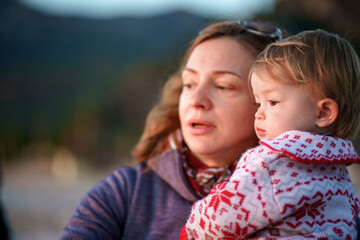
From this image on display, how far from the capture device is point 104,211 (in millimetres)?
2066

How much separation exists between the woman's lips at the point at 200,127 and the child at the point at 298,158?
1.52 ft

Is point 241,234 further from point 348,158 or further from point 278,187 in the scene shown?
point 348,158

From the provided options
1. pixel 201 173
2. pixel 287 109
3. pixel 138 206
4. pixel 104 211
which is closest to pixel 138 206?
pixel 138 206

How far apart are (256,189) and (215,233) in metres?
0.21

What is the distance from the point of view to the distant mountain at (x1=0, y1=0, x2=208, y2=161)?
52.5 feet

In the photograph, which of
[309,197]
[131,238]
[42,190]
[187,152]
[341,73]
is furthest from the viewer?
[42,190]

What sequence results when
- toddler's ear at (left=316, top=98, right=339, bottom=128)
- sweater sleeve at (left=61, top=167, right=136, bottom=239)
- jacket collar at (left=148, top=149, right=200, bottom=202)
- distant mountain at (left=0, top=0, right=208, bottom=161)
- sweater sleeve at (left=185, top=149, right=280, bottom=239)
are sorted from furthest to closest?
distant mountain at (left=0, top=0, right=208, bottom=161), jacket collar at (left=148, top=149, right=200, bottom=202), sweater sleeve at (left=61, top=167, right=136, bottom=239), toddler's ear at (left=316, top=98, right=339, bottom=128), sweater sleeve at (left=185, top=149, right=280, bottom=239)

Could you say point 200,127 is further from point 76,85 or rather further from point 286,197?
point 76,85

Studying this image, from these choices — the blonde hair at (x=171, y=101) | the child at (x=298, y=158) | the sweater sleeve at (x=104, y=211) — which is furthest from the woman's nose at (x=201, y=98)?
the sweater sleeve at (x=104, y=211)

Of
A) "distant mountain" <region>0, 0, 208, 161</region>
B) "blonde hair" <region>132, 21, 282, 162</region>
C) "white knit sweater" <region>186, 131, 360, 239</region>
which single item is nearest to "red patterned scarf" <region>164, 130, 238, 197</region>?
"blonde hair" <region>132, 21, 282, 162</region>

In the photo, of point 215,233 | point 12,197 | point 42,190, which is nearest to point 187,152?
point 215,233

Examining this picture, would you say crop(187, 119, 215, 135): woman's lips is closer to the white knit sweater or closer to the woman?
the woman

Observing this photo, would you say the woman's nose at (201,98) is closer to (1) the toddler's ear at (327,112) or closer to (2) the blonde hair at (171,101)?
(2) the blonde hair at (171,101)

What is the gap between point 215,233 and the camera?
4.47 feet
